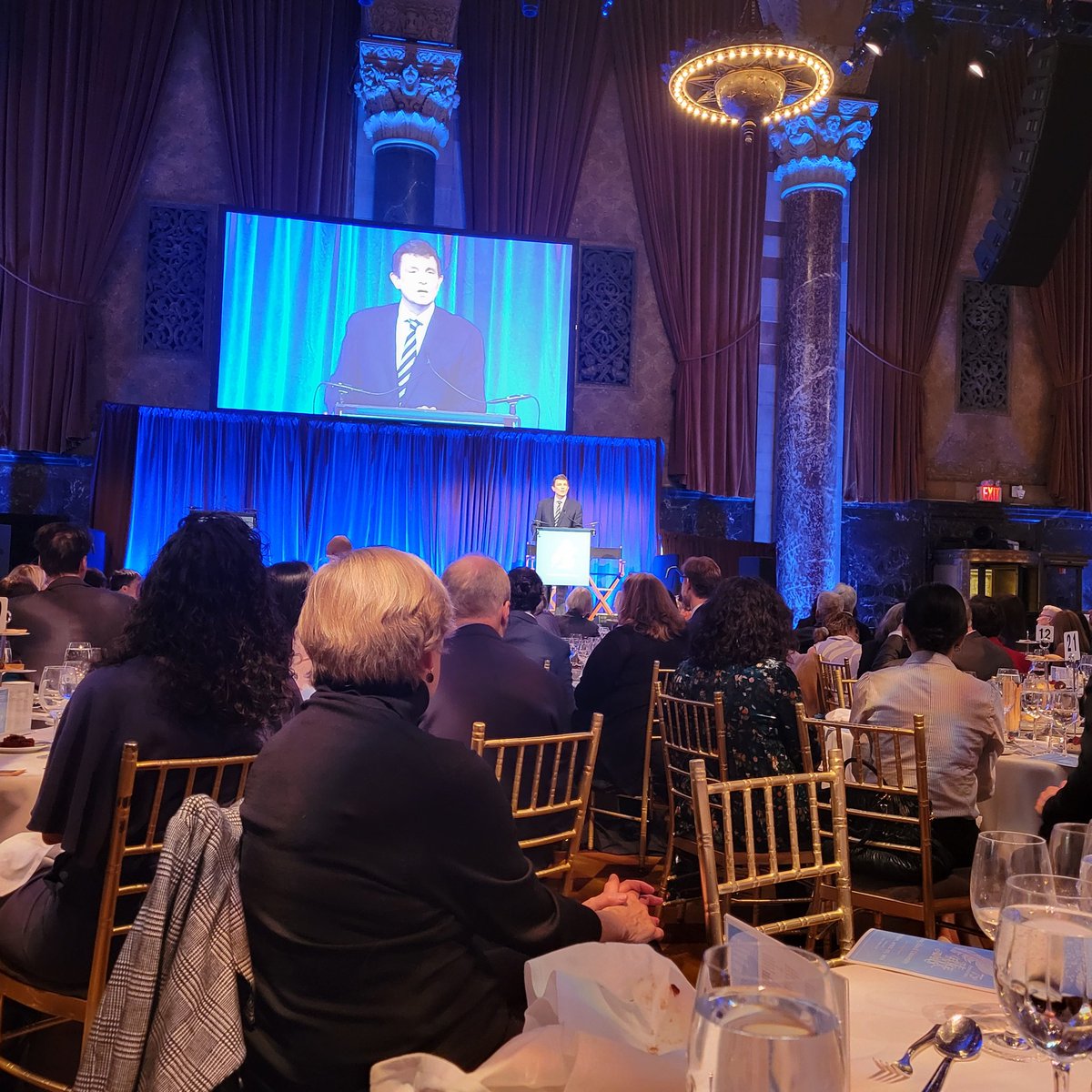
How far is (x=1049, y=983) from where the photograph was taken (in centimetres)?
74

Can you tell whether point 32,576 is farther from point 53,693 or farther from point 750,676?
point 750,676

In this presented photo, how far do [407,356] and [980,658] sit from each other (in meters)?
6.53

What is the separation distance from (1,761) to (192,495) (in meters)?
7.49

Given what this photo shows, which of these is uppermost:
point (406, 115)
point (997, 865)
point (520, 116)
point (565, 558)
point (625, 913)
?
point (520, 116)

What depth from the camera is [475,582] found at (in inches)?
126

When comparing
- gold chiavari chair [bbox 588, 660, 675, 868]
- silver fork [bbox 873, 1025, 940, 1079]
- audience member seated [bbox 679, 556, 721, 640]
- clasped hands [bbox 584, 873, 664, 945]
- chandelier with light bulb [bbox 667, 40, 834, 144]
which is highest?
chandelier with light bulb [bbox 667, 40, 834, 144]

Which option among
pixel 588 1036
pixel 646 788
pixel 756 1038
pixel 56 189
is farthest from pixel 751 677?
pixel 56 189

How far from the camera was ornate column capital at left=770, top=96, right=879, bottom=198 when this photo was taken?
1009 cm

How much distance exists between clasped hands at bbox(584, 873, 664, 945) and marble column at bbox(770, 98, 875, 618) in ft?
28.0

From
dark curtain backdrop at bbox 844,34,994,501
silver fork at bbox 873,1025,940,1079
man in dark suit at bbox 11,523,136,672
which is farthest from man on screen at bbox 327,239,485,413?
silver fork at bbox 873,1025,940,1079

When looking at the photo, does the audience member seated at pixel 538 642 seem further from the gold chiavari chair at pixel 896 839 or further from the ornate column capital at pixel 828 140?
the ornate column capital at pixel 828 140

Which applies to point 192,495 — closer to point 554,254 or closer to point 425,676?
point 554,254

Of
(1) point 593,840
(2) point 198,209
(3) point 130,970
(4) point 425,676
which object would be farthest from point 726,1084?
(2) point 198,209

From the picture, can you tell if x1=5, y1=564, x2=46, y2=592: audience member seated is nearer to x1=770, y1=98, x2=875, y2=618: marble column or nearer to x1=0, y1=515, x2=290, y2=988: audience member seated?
x1=0, y1=515, x2=290, y2=988: audience member seated
